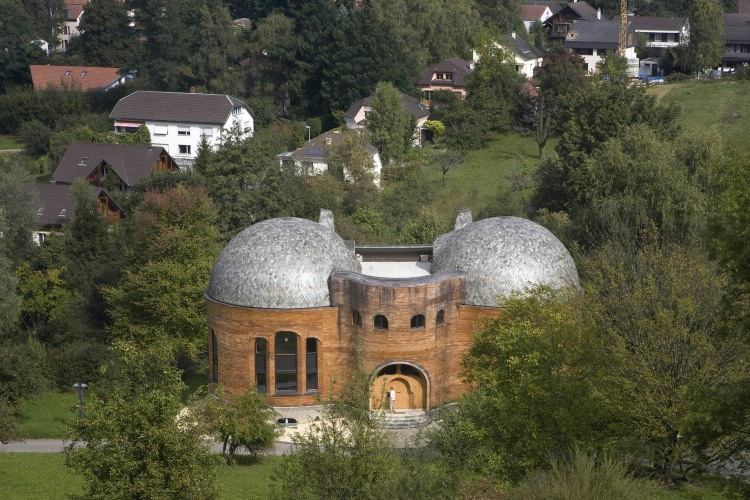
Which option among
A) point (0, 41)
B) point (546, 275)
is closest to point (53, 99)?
point (0, 41)

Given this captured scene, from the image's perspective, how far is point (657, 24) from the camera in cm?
13650

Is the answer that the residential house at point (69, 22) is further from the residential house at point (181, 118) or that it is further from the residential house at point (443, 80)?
the residential house at point (443, 80)

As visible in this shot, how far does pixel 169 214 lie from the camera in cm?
6091

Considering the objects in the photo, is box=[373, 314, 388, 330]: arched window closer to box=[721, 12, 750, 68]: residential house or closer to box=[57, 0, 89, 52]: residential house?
box=[721, 12, 750, 68]: residential house

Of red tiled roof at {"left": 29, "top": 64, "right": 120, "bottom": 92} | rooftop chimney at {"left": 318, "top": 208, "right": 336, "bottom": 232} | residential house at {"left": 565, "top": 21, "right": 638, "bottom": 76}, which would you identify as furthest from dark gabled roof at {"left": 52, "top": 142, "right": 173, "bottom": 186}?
residential house at {"left": 565, "top": 21, "right": 638, "bottom": 76}

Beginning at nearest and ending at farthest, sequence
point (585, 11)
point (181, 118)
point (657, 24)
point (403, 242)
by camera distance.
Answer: point (403, 242)
point (181, 118)
point (657, 24)
point (585, 11)

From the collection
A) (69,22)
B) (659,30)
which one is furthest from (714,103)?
(69,22)

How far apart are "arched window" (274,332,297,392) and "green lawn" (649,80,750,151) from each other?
2058 inches

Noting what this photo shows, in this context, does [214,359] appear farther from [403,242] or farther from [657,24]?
[657,24]

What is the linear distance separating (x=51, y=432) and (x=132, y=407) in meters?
23.8

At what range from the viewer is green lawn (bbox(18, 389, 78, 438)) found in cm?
5138

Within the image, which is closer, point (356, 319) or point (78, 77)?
point (356, 319)

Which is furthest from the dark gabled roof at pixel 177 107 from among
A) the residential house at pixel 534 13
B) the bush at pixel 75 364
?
the residential house at pixel 534 13

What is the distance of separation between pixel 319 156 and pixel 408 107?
53.9ft
